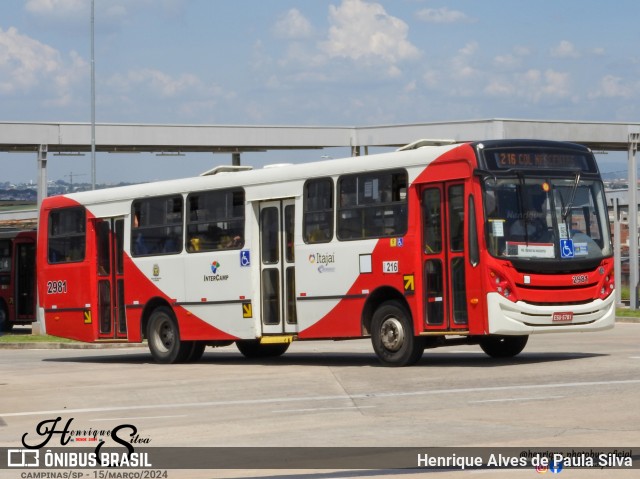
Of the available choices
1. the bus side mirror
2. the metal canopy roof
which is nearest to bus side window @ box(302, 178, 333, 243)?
the bus side mirror

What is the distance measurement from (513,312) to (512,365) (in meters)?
1.18

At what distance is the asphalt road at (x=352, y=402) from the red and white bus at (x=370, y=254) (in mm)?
661

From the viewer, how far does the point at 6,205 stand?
84625 millimetres

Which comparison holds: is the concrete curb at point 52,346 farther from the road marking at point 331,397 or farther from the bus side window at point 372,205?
the road marking at point 331,397

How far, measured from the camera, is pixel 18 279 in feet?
154

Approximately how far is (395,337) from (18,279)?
28.4 m

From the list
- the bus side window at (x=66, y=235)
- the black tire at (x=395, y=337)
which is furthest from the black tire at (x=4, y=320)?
the black tire at (x=395, y=337)

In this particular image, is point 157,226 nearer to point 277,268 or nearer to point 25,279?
point 277,268

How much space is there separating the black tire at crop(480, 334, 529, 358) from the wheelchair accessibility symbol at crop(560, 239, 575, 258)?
2301 mm

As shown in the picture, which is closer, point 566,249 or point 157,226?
point 566,249

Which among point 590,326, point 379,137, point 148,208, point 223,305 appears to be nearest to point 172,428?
point 590,326

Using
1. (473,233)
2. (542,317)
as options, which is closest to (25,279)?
(473,233)

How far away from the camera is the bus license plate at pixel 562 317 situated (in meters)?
19.7

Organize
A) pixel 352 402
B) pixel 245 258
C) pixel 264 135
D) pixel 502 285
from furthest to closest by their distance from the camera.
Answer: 1. pixel 264 135
2. pixel 245 258
3. pixel 502 285
4. pixel 352 402
